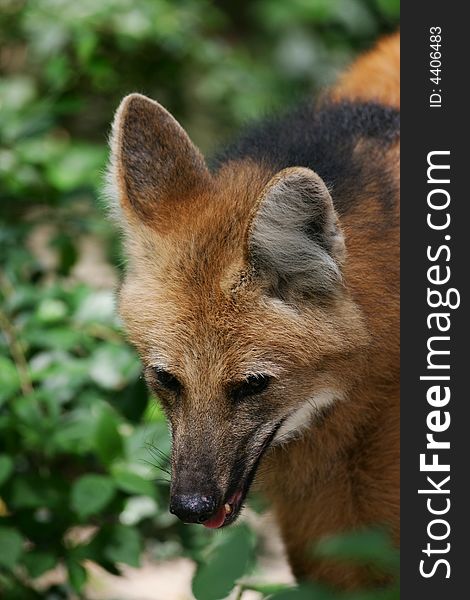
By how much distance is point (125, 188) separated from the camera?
11.4 feet

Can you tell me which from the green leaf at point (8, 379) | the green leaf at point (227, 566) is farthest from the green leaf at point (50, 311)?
the green leaf at point (227, 566)

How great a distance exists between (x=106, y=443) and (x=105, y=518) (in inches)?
22.8

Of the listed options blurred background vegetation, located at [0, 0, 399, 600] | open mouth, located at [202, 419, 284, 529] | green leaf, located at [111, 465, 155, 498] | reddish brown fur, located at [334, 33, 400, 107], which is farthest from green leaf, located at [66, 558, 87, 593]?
reddish brown fur, located at [334, 33, 400, 107]

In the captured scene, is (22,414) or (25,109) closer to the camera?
(22,414)

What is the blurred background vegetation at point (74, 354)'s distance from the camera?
392cm

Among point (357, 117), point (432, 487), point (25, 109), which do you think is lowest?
point (432, 487)

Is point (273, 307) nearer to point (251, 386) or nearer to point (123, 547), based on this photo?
point (251, 386)

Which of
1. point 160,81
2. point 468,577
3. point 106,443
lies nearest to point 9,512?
point 106,443

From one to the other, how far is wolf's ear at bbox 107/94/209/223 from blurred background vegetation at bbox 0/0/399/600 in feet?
1.30

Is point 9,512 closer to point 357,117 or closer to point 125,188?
point 125,188

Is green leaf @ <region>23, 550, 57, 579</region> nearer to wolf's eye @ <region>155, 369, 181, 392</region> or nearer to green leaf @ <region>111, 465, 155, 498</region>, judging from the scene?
green leaf @ <region>111, 465, 155, 498</region>

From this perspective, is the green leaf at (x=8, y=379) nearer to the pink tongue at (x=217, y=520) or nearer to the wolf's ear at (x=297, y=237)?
the pink tongue at (x=217, y=520)

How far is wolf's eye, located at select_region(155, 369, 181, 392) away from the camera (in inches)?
128

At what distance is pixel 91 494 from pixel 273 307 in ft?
3.50
